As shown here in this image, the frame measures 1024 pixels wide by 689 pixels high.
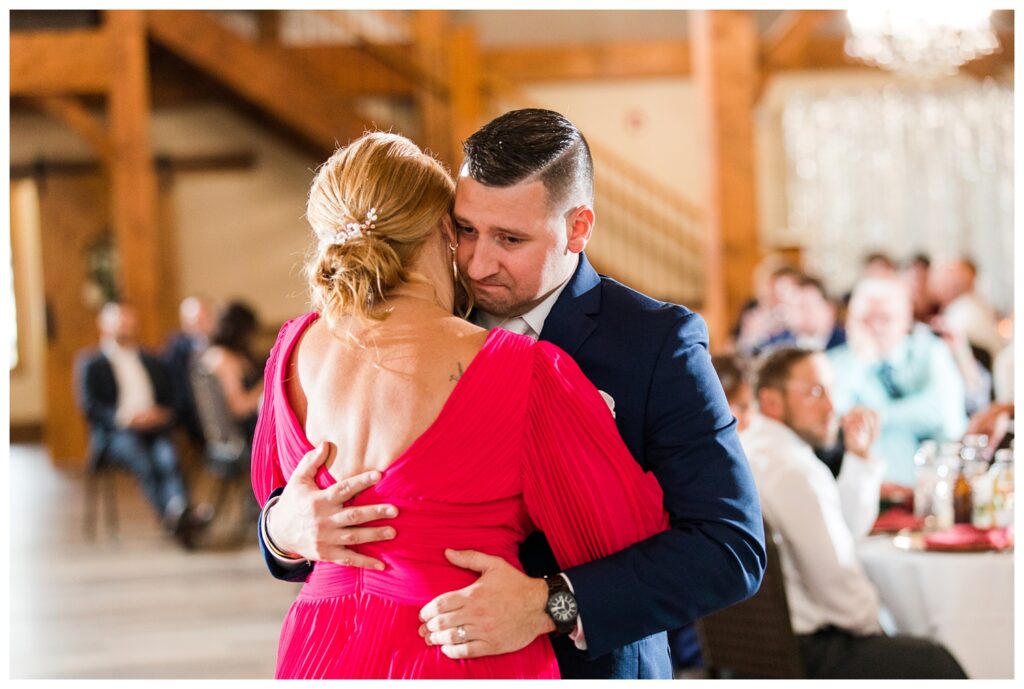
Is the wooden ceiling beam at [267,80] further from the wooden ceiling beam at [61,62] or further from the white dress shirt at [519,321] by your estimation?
the white dress shirt at [519,321]

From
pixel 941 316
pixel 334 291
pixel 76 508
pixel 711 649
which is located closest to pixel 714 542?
pixel 334 291

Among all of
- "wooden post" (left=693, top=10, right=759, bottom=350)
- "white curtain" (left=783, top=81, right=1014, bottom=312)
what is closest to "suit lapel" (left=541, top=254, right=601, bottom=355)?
"wooden post" (left=693, top=10, right=759, bottom=350)

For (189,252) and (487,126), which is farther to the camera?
(189,252)

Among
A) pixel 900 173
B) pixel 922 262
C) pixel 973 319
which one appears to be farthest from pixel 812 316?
pixel 900 173

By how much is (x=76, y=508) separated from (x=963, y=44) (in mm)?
7034

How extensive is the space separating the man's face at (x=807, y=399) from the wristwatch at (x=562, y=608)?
2.02 meters

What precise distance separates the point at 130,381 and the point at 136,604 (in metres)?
2.48

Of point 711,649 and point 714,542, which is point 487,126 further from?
point 711,649

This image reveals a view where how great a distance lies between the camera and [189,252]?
11.8 meters

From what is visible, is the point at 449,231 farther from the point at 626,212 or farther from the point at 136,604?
the point at 626,212

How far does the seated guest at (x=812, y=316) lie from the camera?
595 cm

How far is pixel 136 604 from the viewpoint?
223 inches

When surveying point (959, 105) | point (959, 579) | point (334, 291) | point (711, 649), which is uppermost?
point (959, 105)

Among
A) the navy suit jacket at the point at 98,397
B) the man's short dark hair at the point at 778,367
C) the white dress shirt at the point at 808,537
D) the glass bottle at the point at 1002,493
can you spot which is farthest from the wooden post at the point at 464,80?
the white dress shirt at the point at 808,537
